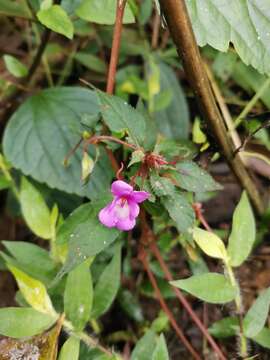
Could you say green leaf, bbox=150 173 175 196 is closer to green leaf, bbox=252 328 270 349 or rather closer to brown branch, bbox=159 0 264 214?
brown branch, bbox=159 0 264 214

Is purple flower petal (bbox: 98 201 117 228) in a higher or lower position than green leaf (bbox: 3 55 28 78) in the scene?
lower

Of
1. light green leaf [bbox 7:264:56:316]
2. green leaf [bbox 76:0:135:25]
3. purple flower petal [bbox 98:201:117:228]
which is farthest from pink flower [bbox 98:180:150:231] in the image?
green leaf [bbox 76:0:135:25]

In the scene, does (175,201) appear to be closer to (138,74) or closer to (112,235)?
(112,235)

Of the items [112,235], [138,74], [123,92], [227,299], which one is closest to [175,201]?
[112,235]

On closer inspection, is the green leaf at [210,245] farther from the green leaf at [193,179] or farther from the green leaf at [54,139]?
the green leaf at [54,139]

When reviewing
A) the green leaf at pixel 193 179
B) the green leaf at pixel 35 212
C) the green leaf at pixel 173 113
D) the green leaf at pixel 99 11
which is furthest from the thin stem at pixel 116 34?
the green leaf at pixel 173 113

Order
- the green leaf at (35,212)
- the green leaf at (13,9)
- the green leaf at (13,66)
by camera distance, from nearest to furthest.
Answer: the green leaf at (35,212)
the green leaf at (13,9)
the green leaf at (13,66)
